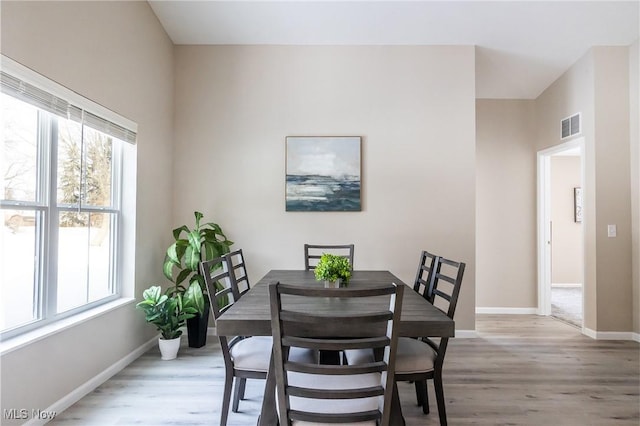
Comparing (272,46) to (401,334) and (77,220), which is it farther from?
(401,334)

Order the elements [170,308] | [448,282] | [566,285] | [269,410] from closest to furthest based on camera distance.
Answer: [269,410], [448,282], [170,308], [566,285]

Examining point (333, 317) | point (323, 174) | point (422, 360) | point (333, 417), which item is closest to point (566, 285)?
point (323, 174)

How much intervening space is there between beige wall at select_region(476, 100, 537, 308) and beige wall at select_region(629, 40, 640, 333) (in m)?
1.04

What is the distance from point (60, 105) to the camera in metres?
2.10

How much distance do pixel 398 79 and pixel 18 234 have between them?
3495 millimetres

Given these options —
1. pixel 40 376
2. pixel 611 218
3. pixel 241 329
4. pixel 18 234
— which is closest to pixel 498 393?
pixel 241 329

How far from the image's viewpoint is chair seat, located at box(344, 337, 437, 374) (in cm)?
175

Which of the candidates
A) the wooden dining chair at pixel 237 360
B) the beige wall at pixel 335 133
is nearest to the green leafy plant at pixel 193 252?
the beige wall at pixel 335 133

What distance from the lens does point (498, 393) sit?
234 centimetres

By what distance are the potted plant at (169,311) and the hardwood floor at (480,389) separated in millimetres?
157

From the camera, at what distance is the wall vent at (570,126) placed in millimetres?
3787

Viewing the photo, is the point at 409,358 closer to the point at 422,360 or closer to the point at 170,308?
the point at 422,360

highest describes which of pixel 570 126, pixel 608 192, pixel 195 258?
pixel 570 126

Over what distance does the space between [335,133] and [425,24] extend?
1386mm
